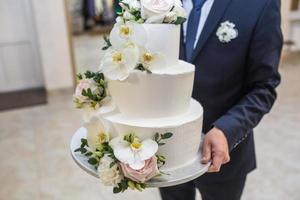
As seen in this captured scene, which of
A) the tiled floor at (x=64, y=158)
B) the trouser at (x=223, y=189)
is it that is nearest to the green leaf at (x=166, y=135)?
the trouser at (x=223, y=189)

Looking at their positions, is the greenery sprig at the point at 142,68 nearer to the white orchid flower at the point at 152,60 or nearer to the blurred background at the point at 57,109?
the white orchid flower at the point at 152,60

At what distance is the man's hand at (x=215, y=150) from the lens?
92 cm

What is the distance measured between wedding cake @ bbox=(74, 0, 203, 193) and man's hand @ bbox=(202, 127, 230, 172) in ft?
0.12

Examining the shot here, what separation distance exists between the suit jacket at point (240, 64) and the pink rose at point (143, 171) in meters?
0.25

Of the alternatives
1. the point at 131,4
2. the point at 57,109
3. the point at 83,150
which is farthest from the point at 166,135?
the point at 57,109

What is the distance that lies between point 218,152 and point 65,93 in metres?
3.13

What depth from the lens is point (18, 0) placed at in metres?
3.66

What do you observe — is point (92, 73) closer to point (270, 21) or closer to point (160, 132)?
point (160, 132)

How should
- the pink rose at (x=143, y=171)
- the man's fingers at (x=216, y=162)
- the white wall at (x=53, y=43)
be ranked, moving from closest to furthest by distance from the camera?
the pink rose at (x=143, y=171), the man's fingers at (x=216, y=162), the white wall at (x=53, y=43)

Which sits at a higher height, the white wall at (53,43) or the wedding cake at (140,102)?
the wedding cake at (140,102)

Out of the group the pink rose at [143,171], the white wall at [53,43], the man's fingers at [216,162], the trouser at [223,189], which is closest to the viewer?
the pink rose at [143,171]

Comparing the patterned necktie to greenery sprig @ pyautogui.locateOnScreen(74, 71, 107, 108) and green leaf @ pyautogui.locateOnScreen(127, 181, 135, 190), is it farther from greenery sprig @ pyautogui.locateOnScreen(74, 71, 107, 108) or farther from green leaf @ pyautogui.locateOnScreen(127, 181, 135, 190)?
green leaf @ pyautogui.locateOnScreen(127, 181, 135, 190)

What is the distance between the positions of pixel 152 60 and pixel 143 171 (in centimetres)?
27

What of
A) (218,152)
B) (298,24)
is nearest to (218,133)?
(218,152)
